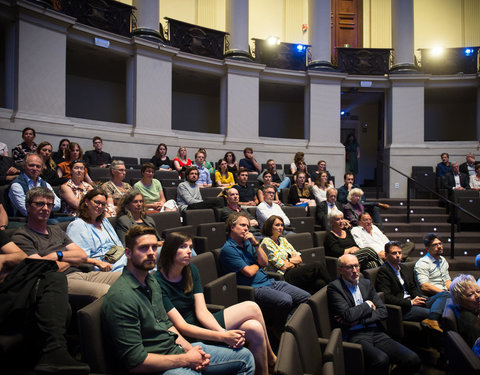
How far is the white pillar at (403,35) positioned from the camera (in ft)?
33.1

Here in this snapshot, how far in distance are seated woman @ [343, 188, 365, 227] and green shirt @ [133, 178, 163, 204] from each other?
2480 mm

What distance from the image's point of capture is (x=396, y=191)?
32.8ft

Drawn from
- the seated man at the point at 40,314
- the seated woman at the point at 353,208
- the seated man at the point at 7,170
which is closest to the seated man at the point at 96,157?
the seated man at the point at 7,170

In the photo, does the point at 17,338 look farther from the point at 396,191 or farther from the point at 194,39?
the point at 396,191

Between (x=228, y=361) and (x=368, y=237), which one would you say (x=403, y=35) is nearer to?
(x=368, y=237)

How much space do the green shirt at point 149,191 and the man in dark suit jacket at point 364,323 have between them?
8.40ft

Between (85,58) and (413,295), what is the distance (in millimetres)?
8384

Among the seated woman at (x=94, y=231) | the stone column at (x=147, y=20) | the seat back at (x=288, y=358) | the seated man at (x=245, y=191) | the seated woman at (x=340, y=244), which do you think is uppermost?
the stone column at (x=147, y=20)

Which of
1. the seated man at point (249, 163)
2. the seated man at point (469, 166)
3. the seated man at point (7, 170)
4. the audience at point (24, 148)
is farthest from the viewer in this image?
the seated man at point (469, 166)

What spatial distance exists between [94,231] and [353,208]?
352 centimetres

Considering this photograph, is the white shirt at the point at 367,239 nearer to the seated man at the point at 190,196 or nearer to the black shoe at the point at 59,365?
the seated man at the point at 190,196

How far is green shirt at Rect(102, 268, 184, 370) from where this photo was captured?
1.57m

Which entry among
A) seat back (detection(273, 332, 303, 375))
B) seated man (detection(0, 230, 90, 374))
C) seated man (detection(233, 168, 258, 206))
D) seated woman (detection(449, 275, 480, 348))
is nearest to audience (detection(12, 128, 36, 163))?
seated man (detection(233, 168, 258, 206))

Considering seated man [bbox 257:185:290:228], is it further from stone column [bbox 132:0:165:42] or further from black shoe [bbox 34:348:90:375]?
stone column [bbox 132:0:165:42]
